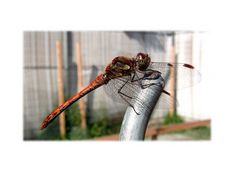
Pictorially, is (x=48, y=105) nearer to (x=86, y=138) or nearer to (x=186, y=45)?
(x=86, y=138)

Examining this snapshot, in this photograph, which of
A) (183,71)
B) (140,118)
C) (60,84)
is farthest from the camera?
(60,84)

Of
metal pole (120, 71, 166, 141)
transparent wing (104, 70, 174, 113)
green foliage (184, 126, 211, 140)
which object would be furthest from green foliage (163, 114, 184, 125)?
metal pole (120, 71, 166, 141)

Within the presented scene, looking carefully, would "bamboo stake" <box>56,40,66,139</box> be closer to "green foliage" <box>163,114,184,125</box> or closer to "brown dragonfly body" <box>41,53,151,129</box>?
"green foliage" <box>163,114,184,125</box>

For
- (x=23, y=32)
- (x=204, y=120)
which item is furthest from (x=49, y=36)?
(x=204, y=120)

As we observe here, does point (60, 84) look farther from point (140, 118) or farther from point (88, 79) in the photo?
point (140, 118)

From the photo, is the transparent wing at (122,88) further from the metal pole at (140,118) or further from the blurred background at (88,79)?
the blurred background at (88,79)

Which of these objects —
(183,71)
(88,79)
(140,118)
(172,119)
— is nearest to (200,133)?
(172,119)
